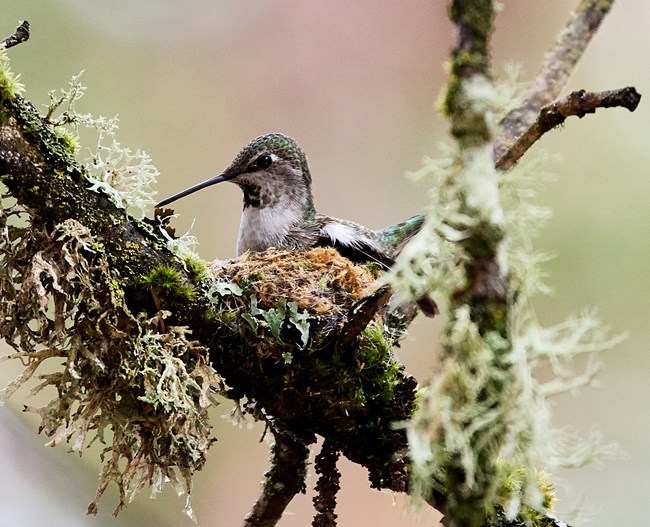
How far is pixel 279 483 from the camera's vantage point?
1802mm

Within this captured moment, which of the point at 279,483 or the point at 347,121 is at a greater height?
the point at 347,121

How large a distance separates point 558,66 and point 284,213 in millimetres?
1168

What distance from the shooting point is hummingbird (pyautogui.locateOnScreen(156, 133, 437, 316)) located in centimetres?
283

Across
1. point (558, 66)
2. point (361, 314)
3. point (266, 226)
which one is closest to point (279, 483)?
point (361, 314)

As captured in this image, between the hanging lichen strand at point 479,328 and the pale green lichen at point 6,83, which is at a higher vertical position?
the pale green lichen at point 6,83

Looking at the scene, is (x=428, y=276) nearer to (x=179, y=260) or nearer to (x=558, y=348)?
(x=558, y=348)

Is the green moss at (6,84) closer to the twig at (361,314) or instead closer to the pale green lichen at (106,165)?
the pale green lichen at (106,165)

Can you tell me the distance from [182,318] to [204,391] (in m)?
0.18

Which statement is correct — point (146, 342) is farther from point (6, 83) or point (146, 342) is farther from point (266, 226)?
point (266, 226)

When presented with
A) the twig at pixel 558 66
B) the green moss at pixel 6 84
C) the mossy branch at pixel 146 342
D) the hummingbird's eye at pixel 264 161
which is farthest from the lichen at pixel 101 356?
the hummingbird's eye at pixel 264 161

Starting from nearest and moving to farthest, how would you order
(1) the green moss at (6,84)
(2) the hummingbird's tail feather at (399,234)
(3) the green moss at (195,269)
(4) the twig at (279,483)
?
(1) the green moss at (6,84) → (3) the green moss at (195,269) → (4) the twig at (279,483) → (2) the hummingbird's tail feather at (399,234)

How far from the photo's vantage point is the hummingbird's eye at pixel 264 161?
120 inches

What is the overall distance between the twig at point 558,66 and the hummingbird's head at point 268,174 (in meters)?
0.92

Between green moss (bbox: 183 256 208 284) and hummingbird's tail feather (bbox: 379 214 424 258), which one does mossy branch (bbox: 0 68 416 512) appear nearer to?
green moss (bbox: 183 256 208 284)
